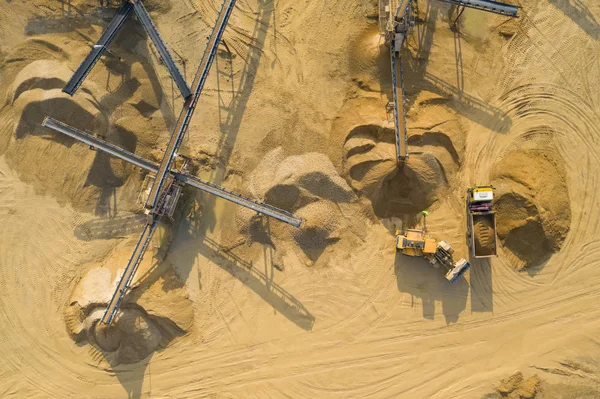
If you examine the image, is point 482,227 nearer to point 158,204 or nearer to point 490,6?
point 490,6

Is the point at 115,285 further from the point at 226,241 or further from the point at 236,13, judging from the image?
the point at 236,13

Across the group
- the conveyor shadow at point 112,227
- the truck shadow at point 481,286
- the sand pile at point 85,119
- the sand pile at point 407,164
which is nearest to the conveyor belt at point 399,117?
the sand pile at point 407,164

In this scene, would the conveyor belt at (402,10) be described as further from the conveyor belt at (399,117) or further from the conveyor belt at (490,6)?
the conveyor belt at (490,6)

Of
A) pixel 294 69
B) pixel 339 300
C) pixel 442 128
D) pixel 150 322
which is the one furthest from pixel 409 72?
pixel 150 322

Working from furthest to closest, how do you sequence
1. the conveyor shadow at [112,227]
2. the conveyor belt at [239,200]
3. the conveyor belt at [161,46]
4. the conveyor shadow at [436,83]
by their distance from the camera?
the conveyor shadow at [112,227] → the conveyor shadow at [436,83] → the conveyor belt at [161,46] → the conveyor belt at [239,200]

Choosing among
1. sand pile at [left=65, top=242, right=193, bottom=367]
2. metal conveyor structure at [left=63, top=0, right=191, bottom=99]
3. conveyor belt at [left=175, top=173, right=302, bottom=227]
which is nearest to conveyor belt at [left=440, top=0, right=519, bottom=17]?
conveyor belt at [left=175, top=173, right=302, bottom=227]

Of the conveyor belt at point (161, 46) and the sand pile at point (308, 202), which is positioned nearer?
the conveyor belt at point (161, 46)

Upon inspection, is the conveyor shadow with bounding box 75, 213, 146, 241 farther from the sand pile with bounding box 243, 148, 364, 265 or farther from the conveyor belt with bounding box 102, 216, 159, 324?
the sand pile with bounding box 243, 148, 364, 265
